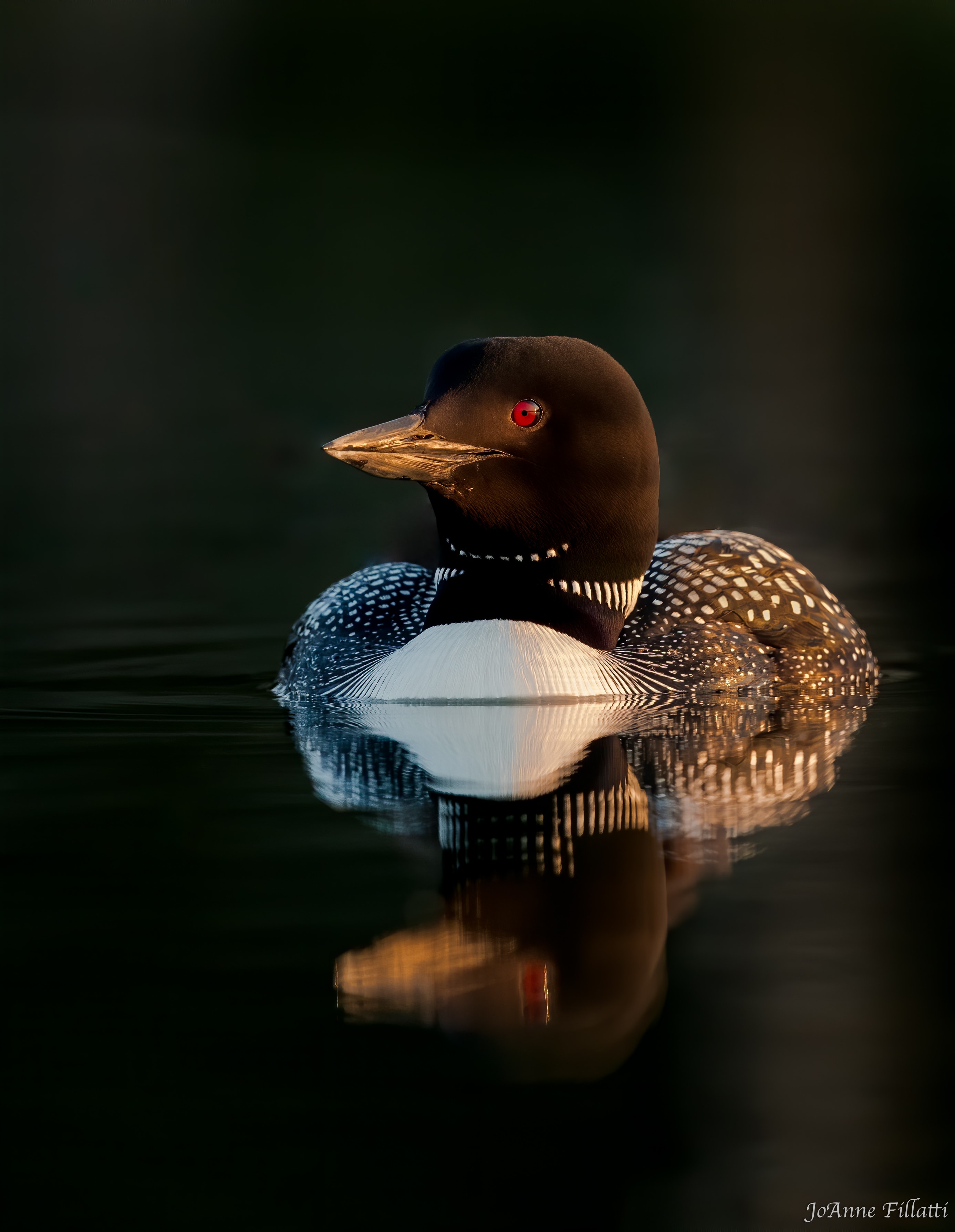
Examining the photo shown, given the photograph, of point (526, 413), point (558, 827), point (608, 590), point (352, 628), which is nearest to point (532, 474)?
point (526, 413)

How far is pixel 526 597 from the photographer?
12.8 feet

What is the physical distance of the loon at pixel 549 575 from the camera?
3.70 metres

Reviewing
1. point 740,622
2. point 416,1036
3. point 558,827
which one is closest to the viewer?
point 416,1036

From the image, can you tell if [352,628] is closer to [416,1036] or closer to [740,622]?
[740,622]

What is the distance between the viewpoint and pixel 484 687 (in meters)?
3.75

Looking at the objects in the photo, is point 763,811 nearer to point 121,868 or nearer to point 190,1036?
point 121,868

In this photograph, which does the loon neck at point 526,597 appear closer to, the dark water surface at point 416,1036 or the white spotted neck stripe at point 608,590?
the white spotted neck stripe at point 608,590

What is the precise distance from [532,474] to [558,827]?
128cm

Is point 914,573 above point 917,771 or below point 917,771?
below

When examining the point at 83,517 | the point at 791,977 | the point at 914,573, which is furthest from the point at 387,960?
the point at 83,517

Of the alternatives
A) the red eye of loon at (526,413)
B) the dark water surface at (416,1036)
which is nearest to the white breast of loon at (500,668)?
the red eye of loon at (526,413)

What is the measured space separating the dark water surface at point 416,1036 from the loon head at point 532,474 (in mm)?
986

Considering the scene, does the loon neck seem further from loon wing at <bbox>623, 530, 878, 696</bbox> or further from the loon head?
loon wing at <bbox>623, 530, 878, 696</bbox>

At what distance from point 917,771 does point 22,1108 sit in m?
2.07
